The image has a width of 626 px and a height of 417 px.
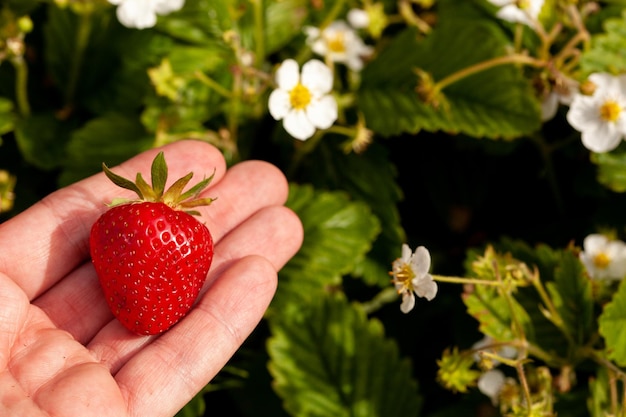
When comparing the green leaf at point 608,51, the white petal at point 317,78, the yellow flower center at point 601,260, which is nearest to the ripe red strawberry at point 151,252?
the white petal at point 317,78

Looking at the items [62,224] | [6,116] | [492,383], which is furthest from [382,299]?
[6,116]

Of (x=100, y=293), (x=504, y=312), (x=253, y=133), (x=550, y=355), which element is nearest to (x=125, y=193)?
(x=100, y=293)

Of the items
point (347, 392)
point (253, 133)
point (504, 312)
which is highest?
point (253, 133)

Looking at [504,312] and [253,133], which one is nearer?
[504,312]

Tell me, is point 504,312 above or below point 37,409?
below

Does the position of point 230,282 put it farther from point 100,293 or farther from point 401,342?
point 401,342
